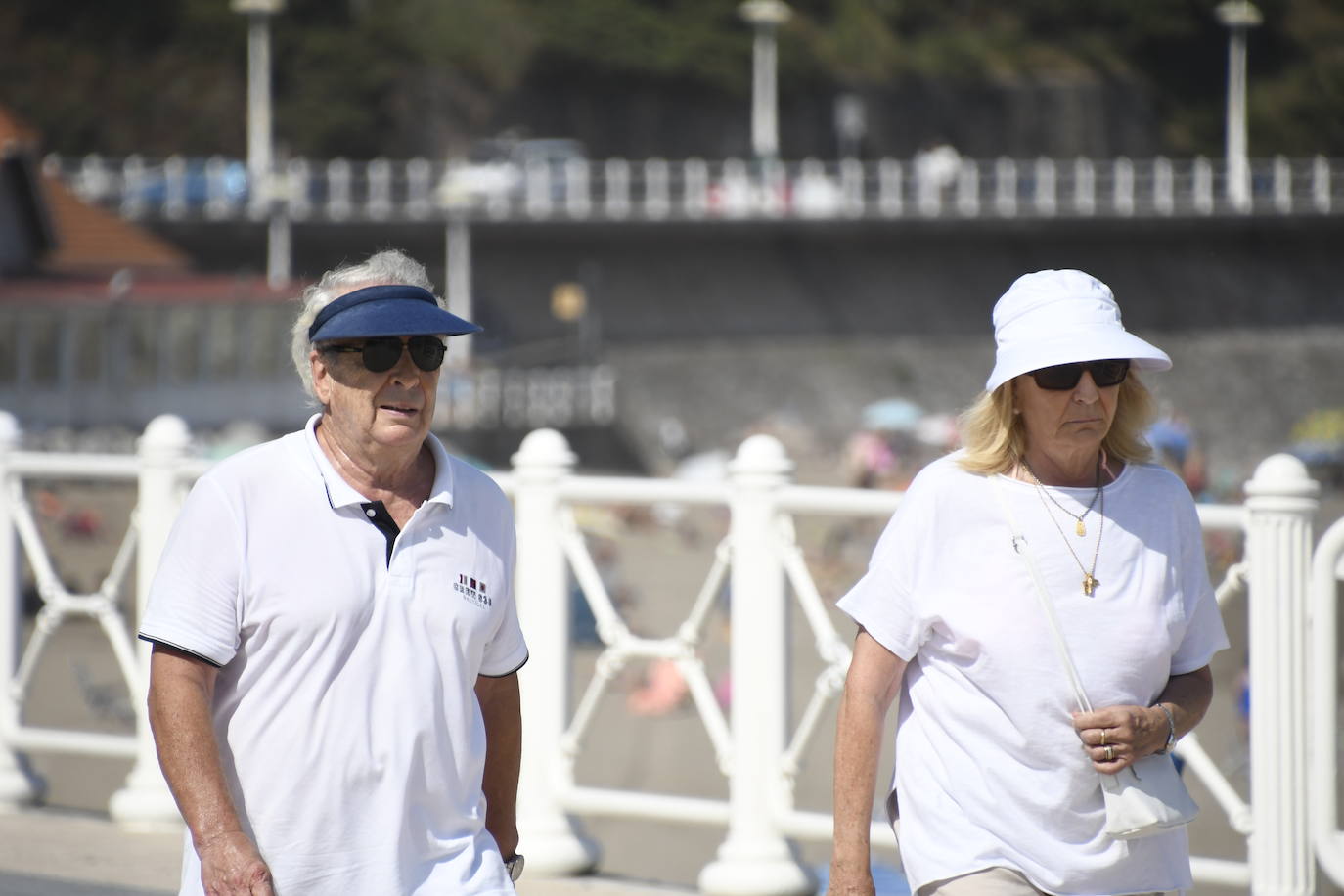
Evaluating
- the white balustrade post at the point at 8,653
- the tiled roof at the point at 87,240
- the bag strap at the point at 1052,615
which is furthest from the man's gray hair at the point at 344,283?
the tiled roof at the point at 87,240

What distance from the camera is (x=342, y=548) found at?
2.51 metres

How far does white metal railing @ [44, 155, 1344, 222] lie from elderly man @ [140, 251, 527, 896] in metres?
37.3

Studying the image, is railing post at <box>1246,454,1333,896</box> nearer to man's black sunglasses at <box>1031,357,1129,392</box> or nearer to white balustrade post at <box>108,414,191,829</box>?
man's black sunglasses at <box>1031,357,1129,392</box>

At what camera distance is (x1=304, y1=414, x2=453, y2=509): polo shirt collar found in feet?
8.38

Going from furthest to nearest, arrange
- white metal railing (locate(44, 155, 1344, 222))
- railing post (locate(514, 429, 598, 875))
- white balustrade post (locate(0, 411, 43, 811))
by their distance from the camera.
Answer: white metal railing (locate(44, 155, 1344, 222)) < white balustrade post (locate(0, 411, 43, 811)) < railing post (locate(514, 429, 598, 875))

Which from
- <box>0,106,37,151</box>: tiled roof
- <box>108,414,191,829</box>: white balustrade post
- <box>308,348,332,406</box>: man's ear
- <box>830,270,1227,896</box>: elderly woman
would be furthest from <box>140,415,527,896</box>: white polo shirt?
<box>0,106,37,151</box>: tiled roof

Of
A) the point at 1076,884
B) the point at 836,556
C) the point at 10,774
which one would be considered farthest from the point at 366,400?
the point at 836,556

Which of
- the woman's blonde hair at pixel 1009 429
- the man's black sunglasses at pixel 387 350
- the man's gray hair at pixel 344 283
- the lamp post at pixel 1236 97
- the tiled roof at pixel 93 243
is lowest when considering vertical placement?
the woman's blonde hair at pixel 1009 429

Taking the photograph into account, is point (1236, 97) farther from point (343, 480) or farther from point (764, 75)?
point (343, 480)

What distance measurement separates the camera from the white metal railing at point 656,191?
40.4m

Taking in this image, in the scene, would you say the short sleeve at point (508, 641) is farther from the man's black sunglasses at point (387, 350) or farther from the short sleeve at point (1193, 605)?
the short sleeve at point (1193, 605)

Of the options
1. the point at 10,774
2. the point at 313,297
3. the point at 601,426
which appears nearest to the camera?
the point at 313,297

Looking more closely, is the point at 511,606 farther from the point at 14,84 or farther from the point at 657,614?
the point at 14,84

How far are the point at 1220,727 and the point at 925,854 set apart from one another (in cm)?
681
